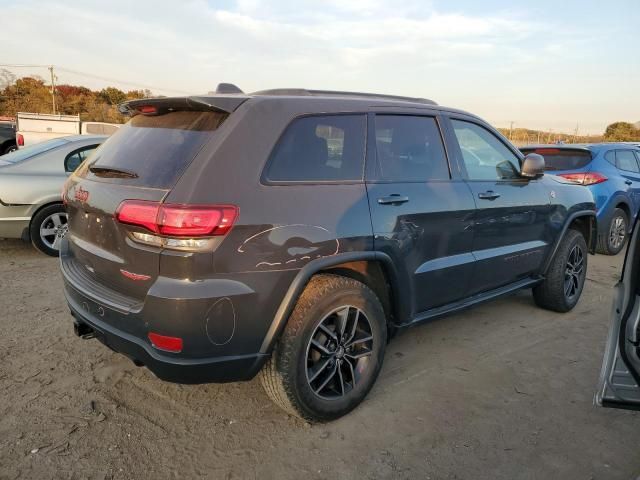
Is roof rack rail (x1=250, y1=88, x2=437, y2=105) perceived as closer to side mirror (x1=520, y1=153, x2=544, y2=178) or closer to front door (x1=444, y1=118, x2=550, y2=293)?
front door (x1=444, y1=118, x2=550, y2=293)

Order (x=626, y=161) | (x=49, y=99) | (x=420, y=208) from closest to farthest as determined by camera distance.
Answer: (x=420, y=208), (x=626, y=161), (x=49, y=99)

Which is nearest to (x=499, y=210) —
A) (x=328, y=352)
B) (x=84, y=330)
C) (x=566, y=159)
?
(x=328, y=352)

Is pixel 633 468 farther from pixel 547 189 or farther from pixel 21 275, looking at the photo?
pixel 21 275

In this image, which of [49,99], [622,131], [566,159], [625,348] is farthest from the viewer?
[49,99]

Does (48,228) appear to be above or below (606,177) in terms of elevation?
below

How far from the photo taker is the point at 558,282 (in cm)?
463

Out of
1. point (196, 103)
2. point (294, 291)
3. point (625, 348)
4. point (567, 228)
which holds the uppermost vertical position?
point (196, 103)

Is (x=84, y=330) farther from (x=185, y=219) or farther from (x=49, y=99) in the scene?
(x=49, y=99)

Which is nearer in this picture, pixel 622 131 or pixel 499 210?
pixel 499 210

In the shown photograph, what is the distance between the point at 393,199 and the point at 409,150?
1.66ft

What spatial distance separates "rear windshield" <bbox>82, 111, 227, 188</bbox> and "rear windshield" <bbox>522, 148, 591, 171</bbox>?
6181mm

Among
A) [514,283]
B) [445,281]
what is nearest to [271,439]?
[445,281]

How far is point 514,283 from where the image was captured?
4246mm

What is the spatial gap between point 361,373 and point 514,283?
194cm
